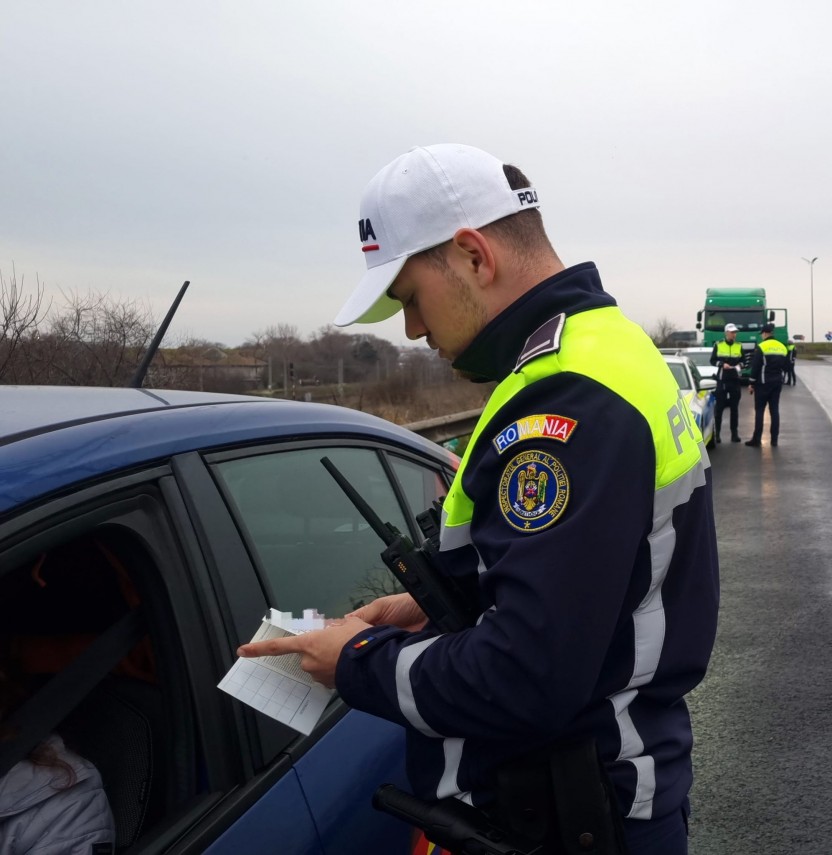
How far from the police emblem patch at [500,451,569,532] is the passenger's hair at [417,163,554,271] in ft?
1.33

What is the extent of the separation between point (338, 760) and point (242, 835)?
36 centimetres

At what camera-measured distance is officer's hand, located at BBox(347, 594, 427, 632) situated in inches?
75.5

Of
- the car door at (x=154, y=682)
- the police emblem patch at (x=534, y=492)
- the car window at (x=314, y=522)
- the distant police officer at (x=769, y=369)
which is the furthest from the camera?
the distant police officer at (x=769, y=369)

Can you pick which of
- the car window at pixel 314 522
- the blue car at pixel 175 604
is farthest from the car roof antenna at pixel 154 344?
the car window at pixel 314 522

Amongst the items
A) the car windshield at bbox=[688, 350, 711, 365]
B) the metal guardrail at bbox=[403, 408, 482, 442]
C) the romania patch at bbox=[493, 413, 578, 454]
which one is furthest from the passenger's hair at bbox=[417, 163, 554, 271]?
the car windshield at bbox=[688, 350, 711, 365]

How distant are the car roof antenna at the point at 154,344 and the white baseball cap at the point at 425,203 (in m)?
1.00

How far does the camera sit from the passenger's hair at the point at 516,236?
1619 millimetres

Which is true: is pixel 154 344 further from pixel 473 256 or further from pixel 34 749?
pixel 473 256

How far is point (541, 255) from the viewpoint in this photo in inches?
64.7

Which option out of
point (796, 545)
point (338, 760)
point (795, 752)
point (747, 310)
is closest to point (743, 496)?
point (796, 545)

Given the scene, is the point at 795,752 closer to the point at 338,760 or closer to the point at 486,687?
the point at 338,760

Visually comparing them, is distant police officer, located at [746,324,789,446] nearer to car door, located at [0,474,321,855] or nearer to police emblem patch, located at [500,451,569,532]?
car door, located at [0,474,321,855]

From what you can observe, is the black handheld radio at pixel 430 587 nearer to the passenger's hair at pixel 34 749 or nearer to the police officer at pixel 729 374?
the passenger's hair at pixel 34 749

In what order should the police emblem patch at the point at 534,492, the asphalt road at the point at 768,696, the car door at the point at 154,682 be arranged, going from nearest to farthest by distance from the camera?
the police emblem patch at the point at 534,492
the car door at the point at 154,682
the asphalt road at the point at 768,696
